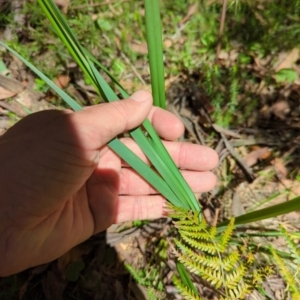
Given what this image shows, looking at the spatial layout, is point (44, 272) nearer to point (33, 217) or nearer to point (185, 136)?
point (33, 217)

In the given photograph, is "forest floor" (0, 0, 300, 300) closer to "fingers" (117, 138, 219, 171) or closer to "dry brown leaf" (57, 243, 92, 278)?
"dry brown leaf" (57, 243, 92, 278)

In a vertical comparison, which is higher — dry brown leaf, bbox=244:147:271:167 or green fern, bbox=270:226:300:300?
dry brown leaf, bbox=244:147:271:167

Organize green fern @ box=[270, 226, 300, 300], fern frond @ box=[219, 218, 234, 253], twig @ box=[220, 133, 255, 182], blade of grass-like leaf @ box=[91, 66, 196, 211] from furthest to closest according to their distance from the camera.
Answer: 1. twig @ box=[220, 133, 255, 182]
2. blade of grass-like leaf @ box=[91, 66, 196, 211]
3. fern frond @ box=[219, 218, 234, 253]
4. green fern @ box=[270, 226, 300, 300]

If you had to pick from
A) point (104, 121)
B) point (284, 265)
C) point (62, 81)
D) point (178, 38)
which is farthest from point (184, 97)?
point (284, 265)

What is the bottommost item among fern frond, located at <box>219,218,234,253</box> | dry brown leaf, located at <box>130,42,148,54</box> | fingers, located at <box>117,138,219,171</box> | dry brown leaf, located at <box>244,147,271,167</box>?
fern frond, located at <box>219,218,234,253</box>

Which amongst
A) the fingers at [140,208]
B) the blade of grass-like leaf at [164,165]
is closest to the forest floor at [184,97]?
the fingers at [140,208]

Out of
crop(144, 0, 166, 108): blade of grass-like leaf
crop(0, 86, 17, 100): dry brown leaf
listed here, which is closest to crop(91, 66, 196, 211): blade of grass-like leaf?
crop(144, 0, 166, 108): blade of grass-like leaf

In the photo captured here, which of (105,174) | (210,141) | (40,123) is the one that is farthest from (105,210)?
(210,141)
